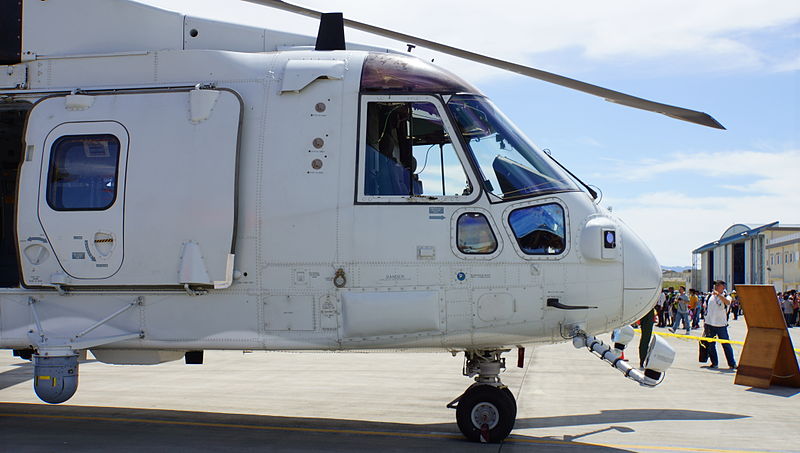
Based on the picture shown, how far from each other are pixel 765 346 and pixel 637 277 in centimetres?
583

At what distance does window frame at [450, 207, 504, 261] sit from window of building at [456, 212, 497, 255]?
0.01m

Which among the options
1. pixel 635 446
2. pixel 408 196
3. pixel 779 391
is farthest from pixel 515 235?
pixel 779 391

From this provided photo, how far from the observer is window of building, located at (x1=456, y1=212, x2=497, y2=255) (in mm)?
6668

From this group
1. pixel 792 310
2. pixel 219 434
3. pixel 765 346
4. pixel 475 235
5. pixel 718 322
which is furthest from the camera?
pixel 792 310

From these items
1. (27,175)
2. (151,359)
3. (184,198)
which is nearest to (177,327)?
(151,359)

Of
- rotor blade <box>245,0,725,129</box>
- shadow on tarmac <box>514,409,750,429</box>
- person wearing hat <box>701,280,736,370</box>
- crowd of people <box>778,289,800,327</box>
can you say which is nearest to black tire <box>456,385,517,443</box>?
shadow on tarmac <box>514,409,750,429</box>

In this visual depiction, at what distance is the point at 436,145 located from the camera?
6934 millimetres

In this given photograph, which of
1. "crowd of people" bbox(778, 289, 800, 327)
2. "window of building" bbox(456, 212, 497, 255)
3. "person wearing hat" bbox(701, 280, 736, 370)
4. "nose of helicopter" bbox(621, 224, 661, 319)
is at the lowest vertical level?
"crowd of people" bbox(778, 289, 800, 327)

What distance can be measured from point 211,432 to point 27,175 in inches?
121

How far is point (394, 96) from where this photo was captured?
22.8 ft

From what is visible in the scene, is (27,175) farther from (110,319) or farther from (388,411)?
(388,411)

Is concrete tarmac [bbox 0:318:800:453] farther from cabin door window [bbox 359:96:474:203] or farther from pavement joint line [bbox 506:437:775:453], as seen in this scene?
cabin door window [bbox 359:96:474:203]

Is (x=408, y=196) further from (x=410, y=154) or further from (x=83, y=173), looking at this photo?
(x=83, y=173)

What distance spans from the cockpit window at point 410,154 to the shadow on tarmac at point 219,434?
2.37 m
